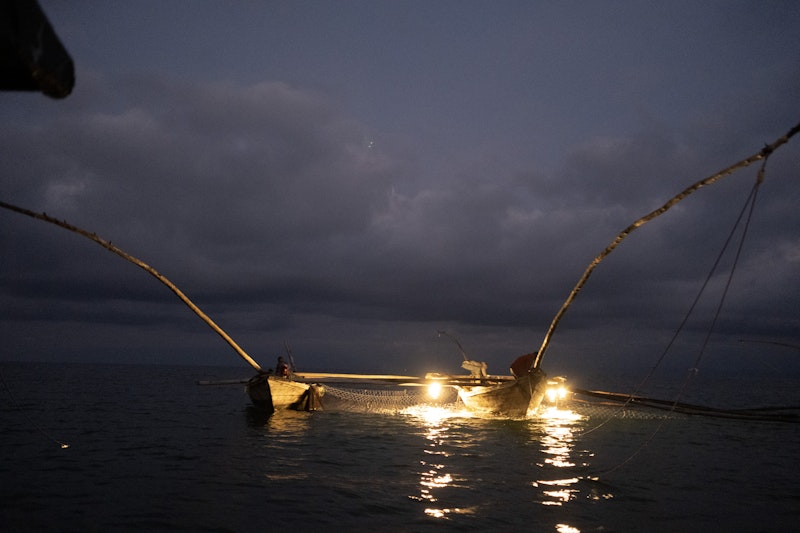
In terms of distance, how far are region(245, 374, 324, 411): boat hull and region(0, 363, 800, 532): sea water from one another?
193 cm

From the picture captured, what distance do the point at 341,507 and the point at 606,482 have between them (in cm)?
682

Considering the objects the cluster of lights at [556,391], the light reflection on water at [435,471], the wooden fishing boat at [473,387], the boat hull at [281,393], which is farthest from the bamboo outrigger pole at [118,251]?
the cluster of lights at [556,391]

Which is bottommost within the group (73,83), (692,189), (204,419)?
(204,419)

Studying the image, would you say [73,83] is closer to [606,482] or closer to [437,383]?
[606,482]

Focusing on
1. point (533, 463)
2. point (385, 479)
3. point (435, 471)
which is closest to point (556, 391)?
point (533, 463)

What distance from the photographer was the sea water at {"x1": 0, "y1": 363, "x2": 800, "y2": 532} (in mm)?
8609

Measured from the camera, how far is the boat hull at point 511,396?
21172mm

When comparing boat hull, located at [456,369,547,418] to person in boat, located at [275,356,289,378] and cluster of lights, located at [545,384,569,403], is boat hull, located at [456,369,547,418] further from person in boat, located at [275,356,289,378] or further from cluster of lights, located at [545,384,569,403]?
person in boat, located at [275,356,289,378]

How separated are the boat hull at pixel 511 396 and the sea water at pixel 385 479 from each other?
3.33ft

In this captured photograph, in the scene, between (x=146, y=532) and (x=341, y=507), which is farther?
(x=341, y=507)

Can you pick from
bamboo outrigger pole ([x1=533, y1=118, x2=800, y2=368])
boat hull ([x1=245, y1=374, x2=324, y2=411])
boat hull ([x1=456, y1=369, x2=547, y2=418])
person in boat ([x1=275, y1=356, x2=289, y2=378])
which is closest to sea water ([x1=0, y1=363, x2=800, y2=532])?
boat hull ([x1=456, y1=369, x2=547, y2=418])

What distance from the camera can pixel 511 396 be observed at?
22.2 m

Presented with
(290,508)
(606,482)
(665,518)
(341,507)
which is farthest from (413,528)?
(606,482)

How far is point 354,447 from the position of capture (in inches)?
642
